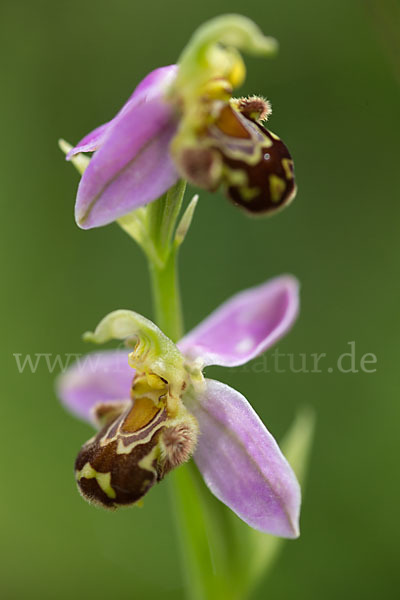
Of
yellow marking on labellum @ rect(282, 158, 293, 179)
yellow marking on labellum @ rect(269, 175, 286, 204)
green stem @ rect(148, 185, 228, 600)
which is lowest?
green stem @ rect(148, 185, 228, 600)

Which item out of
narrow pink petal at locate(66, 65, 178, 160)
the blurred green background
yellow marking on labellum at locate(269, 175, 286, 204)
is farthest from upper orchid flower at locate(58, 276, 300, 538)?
the blurred green background

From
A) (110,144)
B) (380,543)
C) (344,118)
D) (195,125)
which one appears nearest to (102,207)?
(110,144)

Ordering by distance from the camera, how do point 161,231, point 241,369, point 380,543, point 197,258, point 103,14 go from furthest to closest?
point 103,14, point 197,258, point 241,369, point 380,543, point 161,231

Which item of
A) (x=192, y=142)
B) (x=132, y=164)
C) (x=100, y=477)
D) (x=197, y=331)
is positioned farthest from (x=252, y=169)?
(x=197, y=331)

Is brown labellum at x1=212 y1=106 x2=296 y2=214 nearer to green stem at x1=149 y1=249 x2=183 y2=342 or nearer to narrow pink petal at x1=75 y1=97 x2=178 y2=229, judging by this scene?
narrow pink petal at x1=75 y1=97 x2=178 y2=229

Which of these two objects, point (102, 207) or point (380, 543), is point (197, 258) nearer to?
point (380, 543)

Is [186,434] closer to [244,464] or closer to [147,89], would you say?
[244,464]
